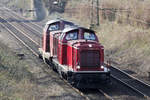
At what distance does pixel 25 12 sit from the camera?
6181 cm

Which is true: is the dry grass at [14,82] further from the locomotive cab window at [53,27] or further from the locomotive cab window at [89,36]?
the locomotive cab window at [89,36]

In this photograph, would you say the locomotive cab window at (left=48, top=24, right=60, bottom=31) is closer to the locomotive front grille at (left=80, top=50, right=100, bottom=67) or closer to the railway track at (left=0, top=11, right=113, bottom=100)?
the railway track at (left=0, top=11, right=113, bottom=100)

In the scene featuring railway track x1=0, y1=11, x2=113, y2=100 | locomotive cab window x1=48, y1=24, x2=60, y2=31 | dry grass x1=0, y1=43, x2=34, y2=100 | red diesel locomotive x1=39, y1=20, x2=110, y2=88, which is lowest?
railway track x1=0, y1=11, x2=113, y2=100

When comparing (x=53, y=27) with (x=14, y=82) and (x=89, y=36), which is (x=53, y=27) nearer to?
(x=89, y=36)

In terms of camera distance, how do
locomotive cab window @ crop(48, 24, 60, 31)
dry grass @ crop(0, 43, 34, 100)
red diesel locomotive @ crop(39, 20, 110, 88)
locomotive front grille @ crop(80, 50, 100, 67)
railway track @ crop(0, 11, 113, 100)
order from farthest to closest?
locomotive cab window @ crop(48, 24, 60, 31), railway track @ crop(0, 11, 113, 100), locomotive front grille @ crop(80, 50, 100, 67), red diesel locomotive @ crop(39, 20, 110, 88), dry grass @ crop(0, 43, 34, 100)

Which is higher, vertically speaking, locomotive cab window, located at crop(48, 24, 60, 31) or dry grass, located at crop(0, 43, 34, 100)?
locomotive cab window, located at crop(48, 24, 60, 31)

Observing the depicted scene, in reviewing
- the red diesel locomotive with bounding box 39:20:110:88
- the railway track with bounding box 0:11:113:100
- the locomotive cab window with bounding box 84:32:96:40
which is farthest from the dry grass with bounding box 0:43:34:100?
the locomotive cab window with bounding box 84:32:96:40

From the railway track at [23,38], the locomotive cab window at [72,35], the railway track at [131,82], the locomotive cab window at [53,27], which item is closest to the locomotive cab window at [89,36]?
the locomotive cab window at [72,35]

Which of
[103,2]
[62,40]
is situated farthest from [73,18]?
[62,40]

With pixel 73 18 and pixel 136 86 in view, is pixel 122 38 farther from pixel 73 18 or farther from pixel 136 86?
pixel 73 18

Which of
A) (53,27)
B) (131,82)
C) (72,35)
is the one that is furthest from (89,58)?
(53,27)

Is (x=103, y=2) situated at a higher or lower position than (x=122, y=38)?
higher

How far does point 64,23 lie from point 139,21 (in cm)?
959

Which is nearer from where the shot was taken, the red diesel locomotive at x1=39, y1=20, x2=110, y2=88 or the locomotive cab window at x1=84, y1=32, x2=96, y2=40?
the red diesel locomotive at x1=39, y1=20, x2=110, y2=88
